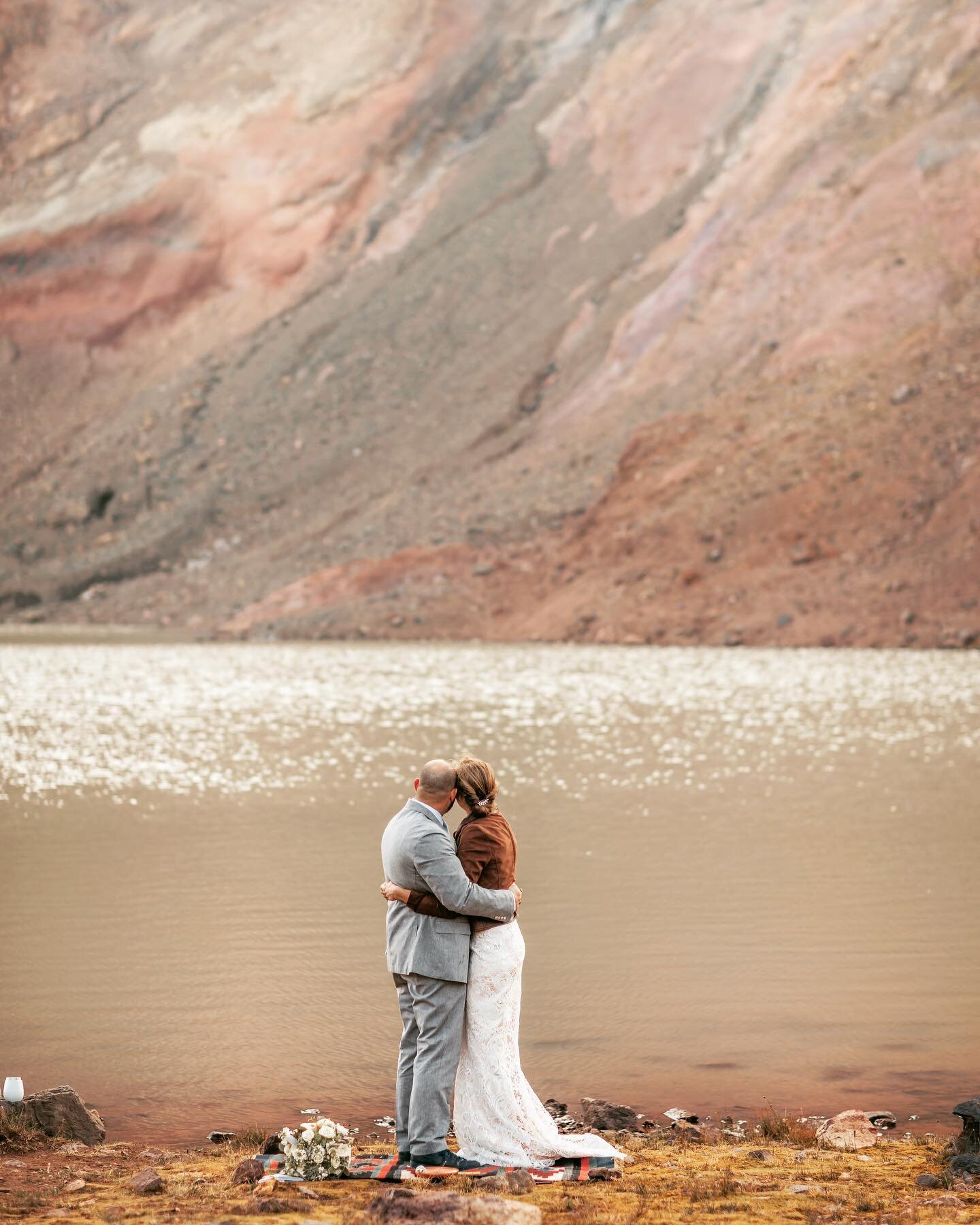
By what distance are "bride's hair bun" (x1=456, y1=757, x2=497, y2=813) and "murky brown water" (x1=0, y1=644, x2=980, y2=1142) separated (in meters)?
1.89

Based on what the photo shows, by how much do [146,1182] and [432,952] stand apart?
51.5 inches

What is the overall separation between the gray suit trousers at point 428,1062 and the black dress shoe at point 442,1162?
0.05 feet

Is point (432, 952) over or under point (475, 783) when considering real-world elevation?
under

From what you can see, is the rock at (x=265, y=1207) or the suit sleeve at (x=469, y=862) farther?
the suit sleeve at (x=469, y=862)

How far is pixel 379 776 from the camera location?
18438 millimetres

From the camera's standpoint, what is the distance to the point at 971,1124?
598 cm

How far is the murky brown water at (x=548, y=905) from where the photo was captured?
25.2 feet

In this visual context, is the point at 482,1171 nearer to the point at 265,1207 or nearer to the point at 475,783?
the point at 265,1207

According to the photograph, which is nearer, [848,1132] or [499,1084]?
[499,1084]

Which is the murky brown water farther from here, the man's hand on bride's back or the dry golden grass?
the man's hand on bride's back

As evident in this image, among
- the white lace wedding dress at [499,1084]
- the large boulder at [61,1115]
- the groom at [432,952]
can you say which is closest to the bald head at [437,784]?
the groom at [432,952]

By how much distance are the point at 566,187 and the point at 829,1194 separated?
212ft

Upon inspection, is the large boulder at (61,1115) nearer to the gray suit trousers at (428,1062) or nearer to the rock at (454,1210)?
the gray suit trousers at (428,1062)

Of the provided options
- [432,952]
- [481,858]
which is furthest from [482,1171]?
[481,858]
